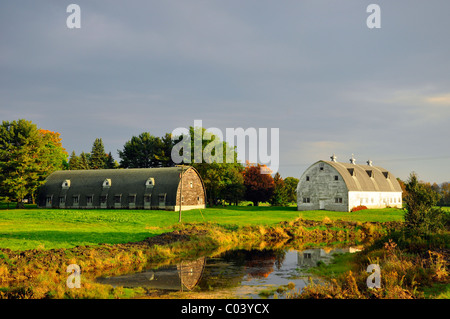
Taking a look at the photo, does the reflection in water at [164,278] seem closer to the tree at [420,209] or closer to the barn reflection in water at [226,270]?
the barn reflection in water at [226,270]

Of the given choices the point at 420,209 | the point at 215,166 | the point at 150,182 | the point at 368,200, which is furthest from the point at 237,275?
the point at 215,166

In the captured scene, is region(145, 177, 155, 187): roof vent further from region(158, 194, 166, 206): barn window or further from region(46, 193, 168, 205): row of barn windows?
region(158, 194, 166, 206): barn window

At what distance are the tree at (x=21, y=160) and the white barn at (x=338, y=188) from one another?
48.7m

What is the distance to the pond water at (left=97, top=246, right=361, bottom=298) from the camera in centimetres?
1855

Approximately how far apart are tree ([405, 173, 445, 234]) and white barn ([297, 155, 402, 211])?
130ft

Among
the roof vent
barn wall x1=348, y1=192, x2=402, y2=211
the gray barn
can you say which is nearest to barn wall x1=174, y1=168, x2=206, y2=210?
the gray barn

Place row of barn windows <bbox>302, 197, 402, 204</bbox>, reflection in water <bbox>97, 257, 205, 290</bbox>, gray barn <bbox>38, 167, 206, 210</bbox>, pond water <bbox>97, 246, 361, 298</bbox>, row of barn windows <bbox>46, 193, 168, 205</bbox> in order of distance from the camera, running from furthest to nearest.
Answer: row of barn windows <bbox>302, 197, 402, 204</bbox> → gray barn <bbox>38, 167, 206, 210</bbox> → row of barn windows <bbox>46, 193, 168, 205</bbox> → reflection in water <bbox>97, 257, 205, 290</bbox> → pond water <bbox>97, 246, 361, 298</bbox>

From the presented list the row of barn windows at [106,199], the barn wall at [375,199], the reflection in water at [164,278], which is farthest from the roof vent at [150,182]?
the reflection in water at [164,278]

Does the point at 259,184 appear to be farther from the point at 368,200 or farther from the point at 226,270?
the point at 226,270

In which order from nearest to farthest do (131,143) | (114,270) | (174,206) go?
(114,270) < (174,206) < (131,143)

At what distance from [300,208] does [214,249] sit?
41.6 meters
